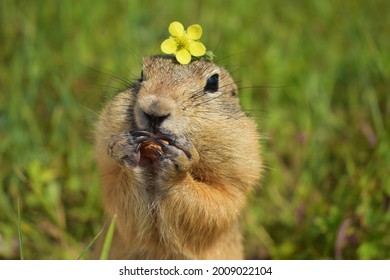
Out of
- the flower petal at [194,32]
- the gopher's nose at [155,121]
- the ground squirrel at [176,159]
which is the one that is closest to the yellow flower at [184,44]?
the flower petal at [194,32]

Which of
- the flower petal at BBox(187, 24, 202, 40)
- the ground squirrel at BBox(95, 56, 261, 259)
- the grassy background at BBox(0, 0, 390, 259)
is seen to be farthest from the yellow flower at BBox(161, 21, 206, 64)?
the grassy background at BBox(0, 0, 390, 259)

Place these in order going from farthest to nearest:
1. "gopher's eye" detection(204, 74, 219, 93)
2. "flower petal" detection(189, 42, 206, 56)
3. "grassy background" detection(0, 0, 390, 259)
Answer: "grassy background" detection(0, 0, 390, 259)
"gopher's eye" detection(204, 74, 219, 93)
"flower petal" detection(189, 42, 206, 56)

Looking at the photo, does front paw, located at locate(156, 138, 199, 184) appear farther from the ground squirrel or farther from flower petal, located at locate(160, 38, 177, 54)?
flower petal, located at locate(160, 38, 177, 54)

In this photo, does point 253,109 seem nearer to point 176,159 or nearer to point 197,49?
point 197,49

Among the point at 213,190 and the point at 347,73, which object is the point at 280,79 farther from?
the point at 213,190

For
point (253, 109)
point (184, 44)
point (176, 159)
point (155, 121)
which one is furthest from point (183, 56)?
point (253, 109)

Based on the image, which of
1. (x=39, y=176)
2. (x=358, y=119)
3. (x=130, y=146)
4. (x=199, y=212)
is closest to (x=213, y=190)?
(x=199, y=212)

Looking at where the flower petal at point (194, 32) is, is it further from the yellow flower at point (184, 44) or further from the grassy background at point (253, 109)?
the grassy background at point (253, 109)
